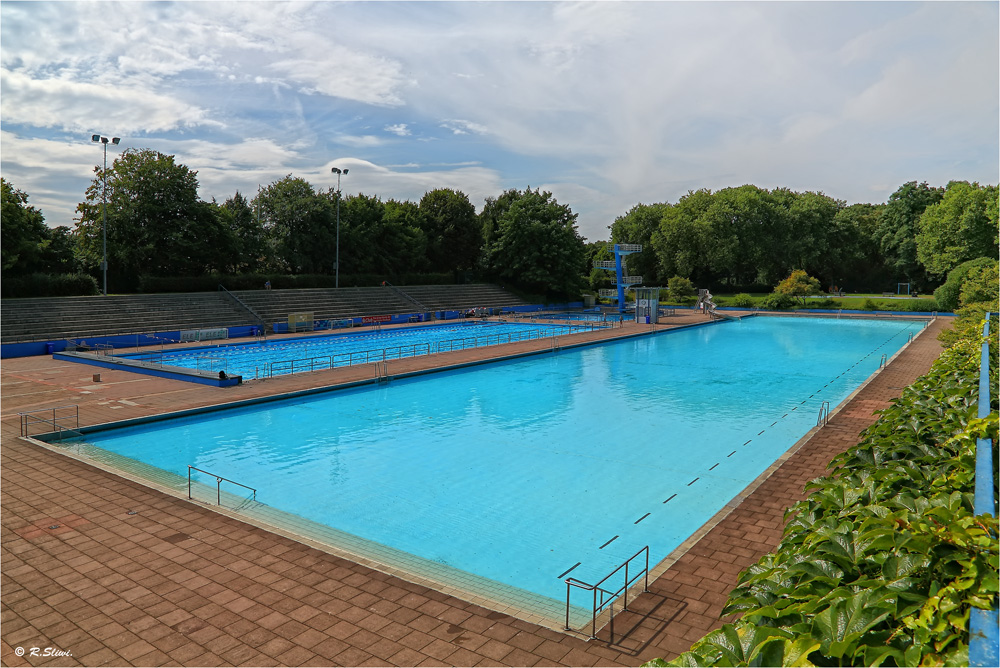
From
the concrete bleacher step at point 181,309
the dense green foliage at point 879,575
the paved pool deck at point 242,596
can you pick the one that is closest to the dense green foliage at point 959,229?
the concrete bleacher step at point 181,309

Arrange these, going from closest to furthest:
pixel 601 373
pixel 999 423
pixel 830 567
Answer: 1. pixel 830 567
2. pixel 999 423
3. pixel 601 373

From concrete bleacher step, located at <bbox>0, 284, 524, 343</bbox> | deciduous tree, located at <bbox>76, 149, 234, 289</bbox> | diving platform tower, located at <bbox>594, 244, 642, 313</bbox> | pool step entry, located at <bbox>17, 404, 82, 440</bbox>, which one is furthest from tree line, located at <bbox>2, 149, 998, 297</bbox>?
pool step entry, located at <bbox>17, 404, 82, 440</bbox>

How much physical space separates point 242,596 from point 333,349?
24439mm

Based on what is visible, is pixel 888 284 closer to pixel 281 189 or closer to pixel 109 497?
pixel 281 189

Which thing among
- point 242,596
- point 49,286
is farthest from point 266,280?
point 242,596

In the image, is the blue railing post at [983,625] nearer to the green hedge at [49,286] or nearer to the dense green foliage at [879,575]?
the dense green foliage at [879,575]

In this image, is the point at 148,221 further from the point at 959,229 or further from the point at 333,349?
the point at 959,229

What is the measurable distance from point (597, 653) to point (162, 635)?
→ 4.23 m

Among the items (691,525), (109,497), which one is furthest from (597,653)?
(109,497)

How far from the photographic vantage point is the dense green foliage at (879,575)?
2.31 meters

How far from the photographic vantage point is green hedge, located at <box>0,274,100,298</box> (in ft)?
100

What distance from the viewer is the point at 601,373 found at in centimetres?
2478

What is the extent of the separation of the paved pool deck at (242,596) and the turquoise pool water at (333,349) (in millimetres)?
12165

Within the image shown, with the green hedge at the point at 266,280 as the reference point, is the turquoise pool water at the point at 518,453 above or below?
below
